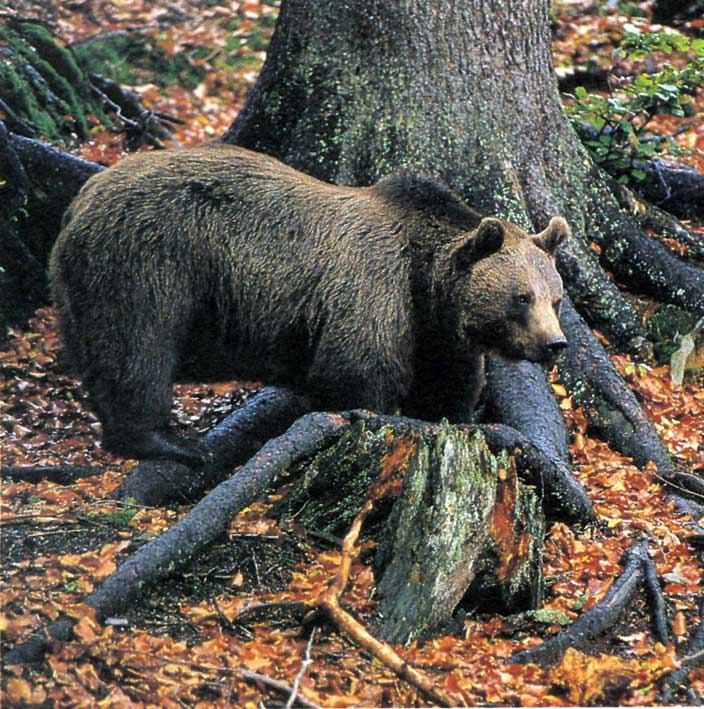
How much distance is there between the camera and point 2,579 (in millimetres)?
4863

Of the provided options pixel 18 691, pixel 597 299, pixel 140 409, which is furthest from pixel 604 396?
pixel 18 691

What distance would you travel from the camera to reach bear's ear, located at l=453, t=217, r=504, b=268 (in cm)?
641

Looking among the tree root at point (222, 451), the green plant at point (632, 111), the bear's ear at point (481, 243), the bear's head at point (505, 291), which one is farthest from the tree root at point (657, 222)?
the tree root at point (222, 451)

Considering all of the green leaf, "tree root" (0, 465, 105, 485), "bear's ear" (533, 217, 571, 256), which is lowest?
"tree root" (0, 465, 105, 485)

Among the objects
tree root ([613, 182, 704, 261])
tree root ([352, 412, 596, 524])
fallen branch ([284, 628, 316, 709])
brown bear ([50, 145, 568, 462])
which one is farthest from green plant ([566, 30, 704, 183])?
fallen branch ([284, 628, 316, 709])

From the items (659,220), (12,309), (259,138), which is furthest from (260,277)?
(659,220)

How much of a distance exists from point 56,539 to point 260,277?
86.7 inches

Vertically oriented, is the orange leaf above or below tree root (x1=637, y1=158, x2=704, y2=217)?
below

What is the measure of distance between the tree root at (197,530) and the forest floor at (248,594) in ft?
0.27

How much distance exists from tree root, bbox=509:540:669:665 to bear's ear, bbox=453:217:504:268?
202 cm

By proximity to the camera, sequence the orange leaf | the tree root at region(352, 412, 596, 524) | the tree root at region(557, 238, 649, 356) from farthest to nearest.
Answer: the tree root at region(557, 238, 649, 356) < the tree root at region(352, 412, 596, 524) < the orange leaf

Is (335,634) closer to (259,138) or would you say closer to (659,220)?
(259,138)

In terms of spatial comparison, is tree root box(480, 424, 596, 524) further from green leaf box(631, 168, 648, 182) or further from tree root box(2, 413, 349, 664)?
green leaf box(631, 168, 648, 182)

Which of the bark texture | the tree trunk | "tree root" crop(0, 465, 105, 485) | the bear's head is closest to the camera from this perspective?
the bark texture
